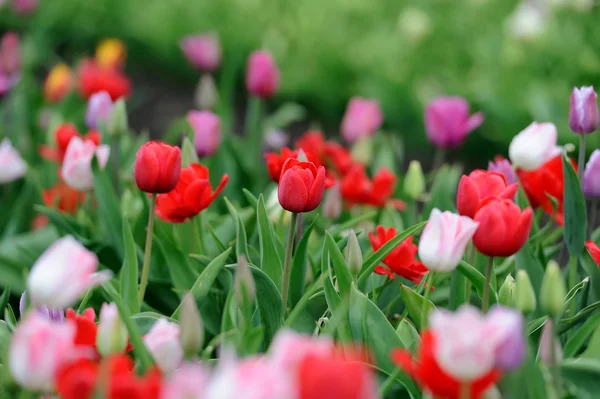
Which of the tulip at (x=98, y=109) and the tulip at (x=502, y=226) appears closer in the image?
the tulip at (x=502, y=226)

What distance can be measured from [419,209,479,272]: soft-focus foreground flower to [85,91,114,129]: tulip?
4.06ft

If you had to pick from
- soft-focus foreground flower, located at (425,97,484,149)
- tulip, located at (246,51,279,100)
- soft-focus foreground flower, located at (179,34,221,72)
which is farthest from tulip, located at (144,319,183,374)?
soft-focus foreground flower, located at (179,34,221,72)

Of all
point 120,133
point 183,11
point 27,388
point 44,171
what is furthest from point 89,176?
point 183,11

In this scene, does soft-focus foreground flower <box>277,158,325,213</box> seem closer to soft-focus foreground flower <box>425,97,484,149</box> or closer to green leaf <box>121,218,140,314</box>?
green leaf <box>121,218,140,314</box>

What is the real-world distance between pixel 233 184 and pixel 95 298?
0.78 meters

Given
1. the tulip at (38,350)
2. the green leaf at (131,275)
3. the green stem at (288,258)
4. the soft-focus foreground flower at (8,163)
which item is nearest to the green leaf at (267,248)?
the green stem at (288,258)

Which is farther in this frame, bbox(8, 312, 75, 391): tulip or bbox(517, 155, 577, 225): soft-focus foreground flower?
bbox(517, 155, 577, 225): soft-focus foreground flower

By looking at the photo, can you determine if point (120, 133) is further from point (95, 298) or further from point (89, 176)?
point (95, 298)

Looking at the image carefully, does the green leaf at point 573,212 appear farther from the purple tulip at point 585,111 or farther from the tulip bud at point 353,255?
the tulip bud at point 353,255

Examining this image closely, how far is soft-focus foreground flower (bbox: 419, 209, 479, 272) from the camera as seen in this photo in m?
1.13

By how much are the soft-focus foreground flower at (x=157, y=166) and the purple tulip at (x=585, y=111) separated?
0.70 m

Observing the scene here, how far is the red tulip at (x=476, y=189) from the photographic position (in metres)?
1.29

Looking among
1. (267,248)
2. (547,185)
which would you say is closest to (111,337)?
(267,248)

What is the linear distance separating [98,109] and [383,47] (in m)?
2.04
